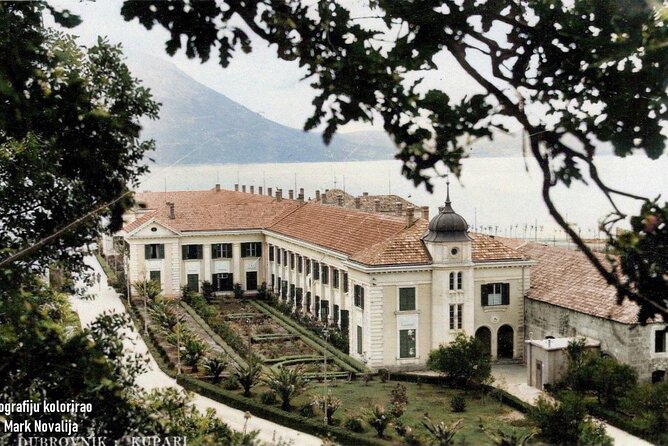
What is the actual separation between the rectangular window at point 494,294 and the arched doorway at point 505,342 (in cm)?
102

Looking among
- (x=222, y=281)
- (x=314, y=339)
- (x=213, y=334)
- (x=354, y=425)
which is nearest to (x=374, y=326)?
(x=314, y=339)

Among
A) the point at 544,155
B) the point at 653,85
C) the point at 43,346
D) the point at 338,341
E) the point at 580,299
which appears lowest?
the point at 338,341

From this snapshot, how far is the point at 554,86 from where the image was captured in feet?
15.1

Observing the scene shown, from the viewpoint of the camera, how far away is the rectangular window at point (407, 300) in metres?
29.2

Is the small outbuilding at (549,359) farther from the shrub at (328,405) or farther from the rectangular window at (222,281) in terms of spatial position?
the rectangular window at (222,281)

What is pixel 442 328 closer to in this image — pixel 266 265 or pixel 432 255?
pixel 432 255

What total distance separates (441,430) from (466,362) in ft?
20.9

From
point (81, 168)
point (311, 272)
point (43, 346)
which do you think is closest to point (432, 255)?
point (311, 272)

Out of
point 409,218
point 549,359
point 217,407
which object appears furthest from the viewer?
point 409,218

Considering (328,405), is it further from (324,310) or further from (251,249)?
(251,249)

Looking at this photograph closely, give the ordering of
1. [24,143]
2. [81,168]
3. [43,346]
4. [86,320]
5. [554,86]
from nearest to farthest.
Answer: [554,86] < [43,346] < [81,168] < [24,143] < [86,320]

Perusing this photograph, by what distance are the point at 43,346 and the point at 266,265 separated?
39.2 m

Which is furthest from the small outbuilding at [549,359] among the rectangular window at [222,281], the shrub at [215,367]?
the rectangular window at [222,281]

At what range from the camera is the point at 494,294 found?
3011cm
